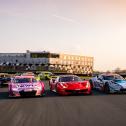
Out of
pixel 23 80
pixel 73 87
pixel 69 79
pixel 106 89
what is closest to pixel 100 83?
pixel 106 89

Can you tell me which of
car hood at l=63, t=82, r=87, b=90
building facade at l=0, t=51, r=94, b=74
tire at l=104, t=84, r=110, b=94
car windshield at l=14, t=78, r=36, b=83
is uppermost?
car windshield at l=14, t=78, r=36, b=83

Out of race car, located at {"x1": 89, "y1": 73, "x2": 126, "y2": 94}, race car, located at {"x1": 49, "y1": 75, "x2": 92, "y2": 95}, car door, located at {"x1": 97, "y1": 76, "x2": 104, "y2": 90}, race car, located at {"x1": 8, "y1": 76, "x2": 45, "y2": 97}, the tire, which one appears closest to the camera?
race car, located at {"x1": 8, "y1": 76, "x2": 45, "y2": 97}

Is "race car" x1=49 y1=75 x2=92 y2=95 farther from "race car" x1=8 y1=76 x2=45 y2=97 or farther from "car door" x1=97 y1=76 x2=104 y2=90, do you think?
"car door" x1=97 y1=76 x2=104 y2=90

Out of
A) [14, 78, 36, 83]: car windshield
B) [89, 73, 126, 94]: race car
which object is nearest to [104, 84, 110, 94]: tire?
[89, 73, 126, 94]: race car

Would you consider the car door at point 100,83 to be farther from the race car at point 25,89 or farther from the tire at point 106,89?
the race car at point 25,89

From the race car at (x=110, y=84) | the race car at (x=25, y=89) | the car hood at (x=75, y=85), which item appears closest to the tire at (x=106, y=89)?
the race car at (x=110, y=84)

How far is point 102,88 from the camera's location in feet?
79.5

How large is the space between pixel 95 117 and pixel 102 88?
13238 millimetres

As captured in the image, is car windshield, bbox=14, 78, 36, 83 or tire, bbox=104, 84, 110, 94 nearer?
car windshield, bbox=14, 78, 36, 83

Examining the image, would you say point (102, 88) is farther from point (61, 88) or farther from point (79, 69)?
point (79, 69)

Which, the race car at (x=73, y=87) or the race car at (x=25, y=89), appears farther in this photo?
the race car at (x=73, y=87)

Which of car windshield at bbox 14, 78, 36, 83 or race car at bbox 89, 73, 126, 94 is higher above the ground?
car windshield at bbox 14, 78, 36, 83

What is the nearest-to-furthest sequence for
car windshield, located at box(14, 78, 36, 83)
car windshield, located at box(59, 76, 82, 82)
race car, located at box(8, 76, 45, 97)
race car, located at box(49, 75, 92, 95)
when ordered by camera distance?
race car, located at box(8, 76, 45, 97) → race car, located at box(49, 75, 92, 95) → car windshield, located at box(14, 78, 36, 83) → car windshield, located at box(59, 76, 82, 82)

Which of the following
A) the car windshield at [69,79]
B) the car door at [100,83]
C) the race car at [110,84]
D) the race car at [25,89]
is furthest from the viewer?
the car door at [100,83]
